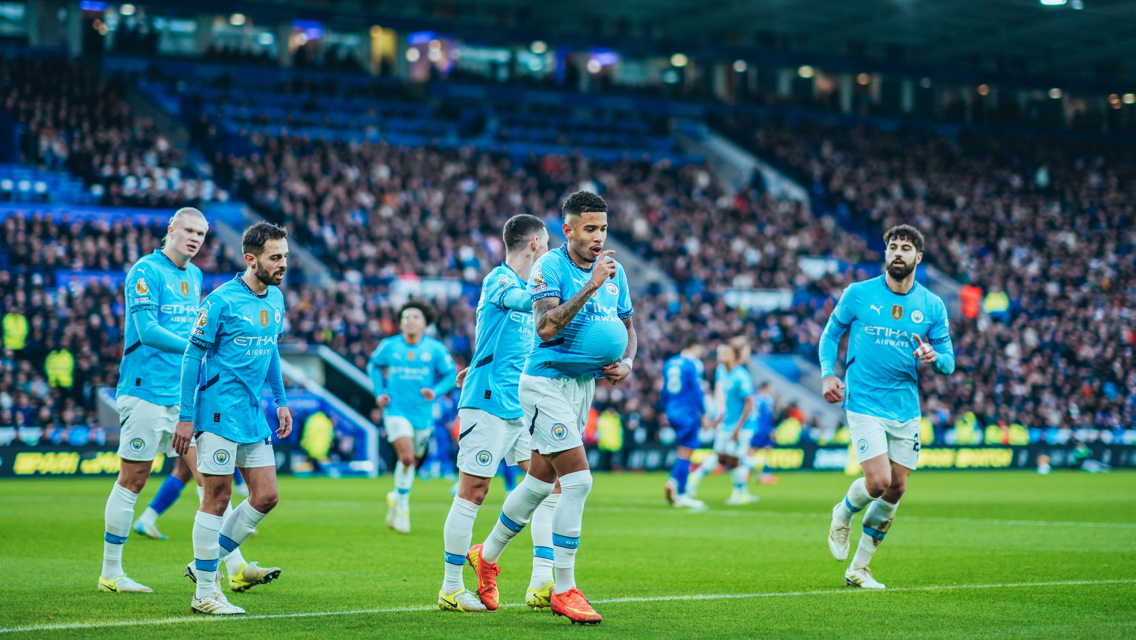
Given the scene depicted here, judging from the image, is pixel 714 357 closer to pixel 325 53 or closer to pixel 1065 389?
pixel 1065 389

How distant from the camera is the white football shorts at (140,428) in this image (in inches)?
351

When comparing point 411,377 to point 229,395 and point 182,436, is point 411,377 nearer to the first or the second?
point 229,395

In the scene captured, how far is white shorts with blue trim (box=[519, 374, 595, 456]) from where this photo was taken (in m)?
7.44

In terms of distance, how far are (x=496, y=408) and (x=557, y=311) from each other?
4.72ft

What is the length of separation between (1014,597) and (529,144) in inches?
1488

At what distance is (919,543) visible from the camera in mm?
12422

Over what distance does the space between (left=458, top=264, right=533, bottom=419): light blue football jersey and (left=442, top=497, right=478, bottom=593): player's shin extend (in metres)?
0.74

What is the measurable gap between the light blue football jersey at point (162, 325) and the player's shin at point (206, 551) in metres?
1.72

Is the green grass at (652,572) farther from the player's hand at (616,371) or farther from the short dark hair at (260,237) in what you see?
the short dark hair at (260,237)

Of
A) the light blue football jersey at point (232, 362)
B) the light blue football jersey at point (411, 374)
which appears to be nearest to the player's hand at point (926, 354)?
the light blue football jersey at point (232, 362)

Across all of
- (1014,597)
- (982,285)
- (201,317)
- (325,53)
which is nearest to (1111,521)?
(1014,597)

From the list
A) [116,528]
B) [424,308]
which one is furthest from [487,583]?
[424,308]

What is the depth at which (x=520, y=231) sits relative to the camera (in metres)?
8.30

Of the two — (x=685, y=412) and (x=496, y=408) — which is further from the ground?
(x=496, y=408)
